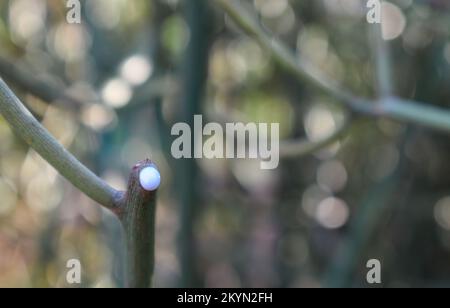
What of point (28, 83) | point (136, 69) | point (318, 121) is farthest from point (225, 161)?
point (28, 83)

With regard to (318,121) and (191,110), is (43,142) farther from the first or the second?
(318,121)

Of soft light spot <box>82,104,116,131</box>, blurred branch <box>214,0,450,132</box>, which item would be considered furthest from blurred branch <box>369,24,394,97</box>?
soft light spot <box>82,104,116,131</box>

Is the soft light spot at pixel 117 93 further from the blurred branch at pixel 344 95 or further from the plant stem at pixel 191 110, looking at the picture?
the blurred branch at pixel 344 95

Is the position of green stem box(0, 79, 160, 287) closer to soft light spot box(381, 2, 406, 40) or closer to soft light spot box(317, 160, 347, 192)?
soft light spot box(381, 2, 406, 40)

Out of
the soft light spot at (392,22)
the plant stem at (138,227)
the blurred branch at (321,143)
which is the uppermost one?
the soft light spot at (392,22)

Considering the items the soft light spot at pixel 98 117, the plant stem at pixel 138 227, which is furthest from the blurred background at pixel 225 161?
the plant stem at pixel 138 227
